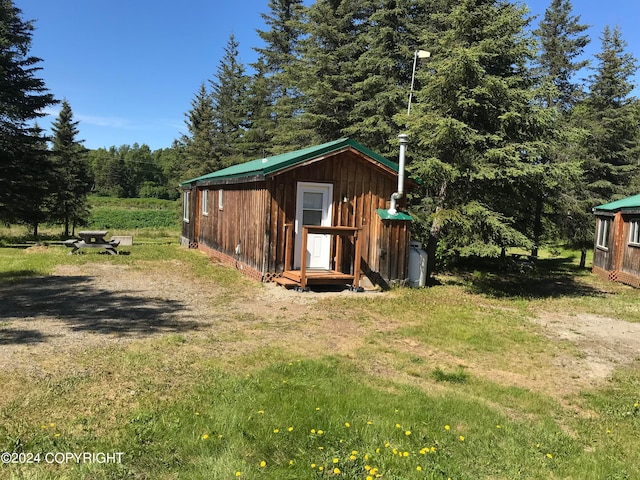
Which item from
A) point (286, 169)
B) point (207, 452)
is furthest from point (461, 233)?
point (207, 452)

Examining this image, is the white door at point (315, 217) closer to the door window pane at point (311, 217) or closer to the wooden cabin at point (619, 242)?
the door window pane at point (311, 217)

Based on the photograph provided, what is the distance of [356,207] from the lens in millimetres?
11242

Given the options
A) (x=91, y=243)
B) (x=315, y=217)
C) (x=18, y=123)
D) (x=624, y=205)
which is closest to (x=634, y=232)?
(x=624, y=205)

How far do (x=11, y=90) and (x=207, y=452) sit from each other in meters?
23.7

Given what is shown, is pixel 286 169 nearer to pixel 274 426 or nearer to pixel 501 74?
pixel 501 74

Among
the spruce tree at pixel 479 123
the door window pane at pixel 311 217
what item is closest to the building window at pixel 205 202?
the door window pane at pixel 311 217

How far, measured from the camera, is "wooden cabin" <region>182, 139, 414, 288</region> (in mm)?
10641

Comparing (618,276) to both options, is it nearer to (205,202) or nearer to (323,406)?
(205,202)

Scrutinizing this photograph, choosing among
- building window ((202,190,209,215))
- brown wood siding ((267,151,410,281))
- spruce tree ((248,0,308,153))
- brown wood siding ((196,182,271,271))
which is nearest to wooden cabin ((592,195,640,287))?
brown wood siding ((267,151,410,281))

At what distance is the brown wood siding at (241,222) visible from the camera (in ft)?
36.0

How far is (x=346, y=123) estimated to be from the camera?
21.4 metres

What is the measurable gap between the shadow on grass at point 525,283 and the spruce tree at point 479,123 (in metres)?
1.42

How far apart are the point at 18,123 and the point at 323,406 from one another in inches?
945

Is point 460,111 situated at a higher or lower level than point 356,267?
higher
